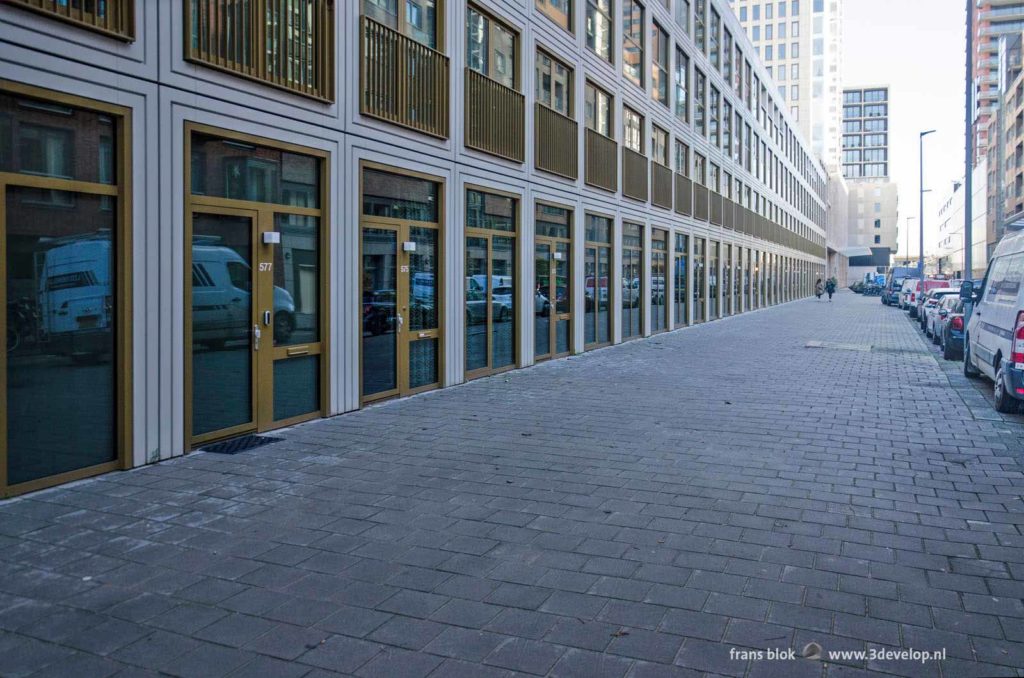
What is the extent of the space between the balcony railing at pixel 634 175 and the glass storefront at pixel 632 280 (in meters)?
0.78

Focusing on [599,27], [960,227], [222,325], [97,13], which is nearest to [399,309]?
[222,325]

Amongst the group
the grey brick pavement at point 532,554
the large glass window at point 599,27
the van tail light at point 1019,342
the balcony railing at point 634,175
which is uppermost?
the large glass window at point 599,27

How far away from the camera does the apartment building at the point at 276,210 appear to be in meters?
6.57

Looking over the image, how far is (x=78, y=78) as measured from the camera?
6.66 metres

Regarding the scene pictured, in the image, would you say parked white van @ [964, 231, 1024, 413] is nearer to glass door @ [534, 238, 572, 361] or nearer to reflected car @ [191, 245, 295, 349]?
glass door @ [534, 238, 572, 361]

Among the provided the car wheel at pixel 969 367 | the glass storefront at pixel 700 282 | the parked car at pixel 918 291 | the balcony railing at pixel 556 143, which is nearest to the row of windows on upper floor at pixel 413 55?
the balcony railing at pixel 556 143

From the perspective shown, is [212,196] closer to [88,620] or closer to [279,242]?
[279,242]

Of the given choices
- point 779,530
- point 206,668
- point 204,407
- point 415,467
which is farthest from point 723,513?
point 204,407

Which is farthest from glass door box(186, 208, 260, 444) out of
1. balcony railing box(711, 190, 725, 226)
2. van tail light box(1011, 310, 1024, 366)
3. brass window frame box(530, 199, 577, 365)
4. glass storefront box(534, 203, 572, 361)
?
balcony railing box(711, 190, 725, 226)

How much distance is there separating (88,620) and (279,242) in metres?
5.43

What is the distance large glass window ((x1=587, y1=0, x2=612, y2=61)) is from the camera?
18.3m

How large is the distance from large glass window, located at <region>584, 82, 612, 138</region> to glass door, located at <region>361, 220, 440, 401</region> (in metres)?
7.50

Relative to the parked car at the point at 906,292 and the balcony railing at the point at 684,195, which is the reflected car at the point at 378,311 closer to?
the balcony railing at the point at 684,195

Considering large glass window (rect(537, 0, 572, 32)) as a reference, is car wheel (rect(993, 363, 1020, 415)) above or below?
below
